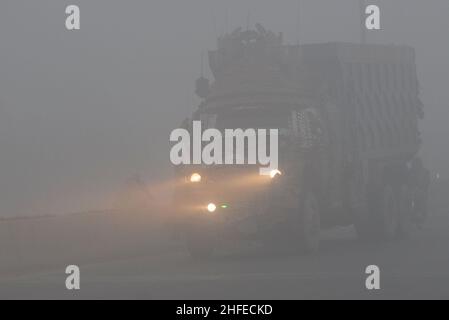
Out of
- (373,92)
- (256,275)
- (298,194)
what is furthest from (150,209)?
(256,275)

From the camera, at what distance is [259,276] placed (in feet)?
63.8

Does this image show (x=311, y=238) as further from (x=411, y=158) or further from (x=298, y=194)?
(x=411, y=158)

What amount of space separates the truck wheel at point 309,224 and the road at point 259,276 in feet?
0.89

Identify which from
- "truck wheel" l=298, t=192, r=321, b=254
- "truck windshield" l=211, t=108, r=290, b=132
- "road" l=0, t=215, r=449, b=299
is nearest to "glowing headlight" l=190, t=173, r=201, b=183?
"truck windshield" l=211, t=108, r=290, b=132

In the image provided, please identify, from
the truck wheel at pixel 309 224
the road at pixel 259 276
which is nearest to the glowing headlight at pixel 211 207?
the road at pixel 259 276

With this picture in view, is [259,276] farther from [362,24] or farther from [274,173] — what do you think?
[362,24]

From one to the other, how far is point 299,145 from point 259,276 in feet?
15.3

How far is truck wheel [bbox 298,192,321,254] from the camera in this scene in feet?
76.6

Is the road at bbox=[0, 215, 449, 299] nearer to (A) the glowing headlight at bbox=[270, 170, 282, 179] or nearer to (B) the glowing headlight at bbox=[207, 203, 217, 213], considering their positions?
(B) the glowing headlight at bbox=[207, 203, 217, 213]

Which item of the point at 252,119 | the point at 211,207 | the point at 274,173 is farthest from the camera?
the point at 252,119

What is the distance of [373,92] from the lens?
92.5 ft

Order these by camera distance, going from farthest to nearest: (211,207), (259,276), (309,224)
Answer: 1. (309,224)
2. (211,207)
3. (259,276)

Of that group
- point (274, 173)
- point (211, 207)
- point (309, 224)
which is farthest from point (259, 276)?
point (309, 224)
